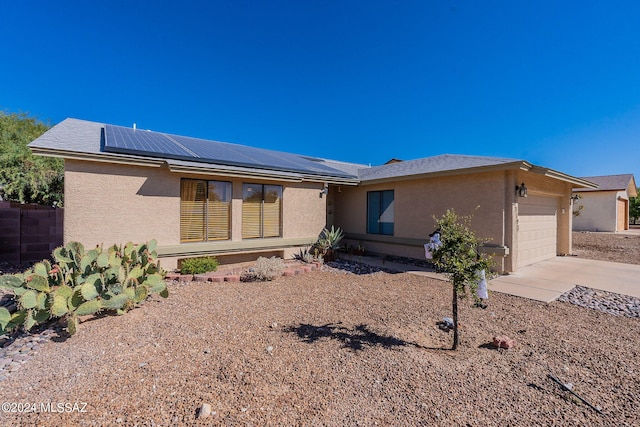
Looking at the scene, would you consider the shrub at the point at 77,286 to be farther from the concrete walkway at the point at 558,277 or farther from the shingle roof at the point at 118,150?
the concrete walkway at the point at 558,277

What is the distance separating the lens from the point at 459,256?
12.8 feet

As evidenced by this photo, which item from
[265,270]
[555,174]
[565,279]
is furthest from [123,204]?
[555,174]

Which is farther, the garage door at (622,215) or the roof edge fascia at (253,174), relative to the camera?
the garage door at (622,215)

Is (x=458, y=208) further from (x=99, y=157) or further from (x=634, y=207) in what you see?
(x=634, y=207)

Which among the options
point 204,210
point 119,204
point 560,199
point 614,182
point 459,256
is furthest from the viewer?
point 614,182

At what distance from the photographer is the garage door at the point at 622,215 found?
23750mm

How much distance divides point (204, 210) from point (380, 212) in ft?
23.1

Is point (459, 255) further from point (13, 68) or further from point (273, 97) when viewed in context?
point (13, 68)

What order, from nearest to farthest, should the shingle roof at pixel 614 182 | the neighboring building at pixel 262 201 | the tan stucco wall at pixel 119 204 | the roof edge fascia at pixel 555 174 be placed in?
1. the tan stucco wall at pixel 119 204
2. the neighboring building at pixel 262 201
3. the roof edge fascia at pixel 555 174
4. the shingle roof at pixel 614 182

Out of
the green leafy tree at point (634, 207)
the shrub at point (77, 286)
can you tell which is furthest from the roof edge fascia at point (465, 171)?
the green leafy tree at point (634, 207)

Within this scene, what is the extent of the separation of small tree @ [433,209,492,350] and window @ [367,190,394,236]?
7722 millimetres

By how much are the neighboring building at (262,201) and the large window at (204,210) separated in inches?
1.2

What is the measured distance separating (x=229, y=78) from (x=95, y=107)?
428 inches

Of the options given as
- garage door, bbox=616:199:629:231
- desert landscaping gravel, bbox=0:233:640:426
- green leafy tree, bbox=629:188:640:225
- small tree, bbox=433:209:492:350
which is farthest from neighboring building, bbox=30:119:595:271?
green leafy tree, bbox=629:188:640:225
